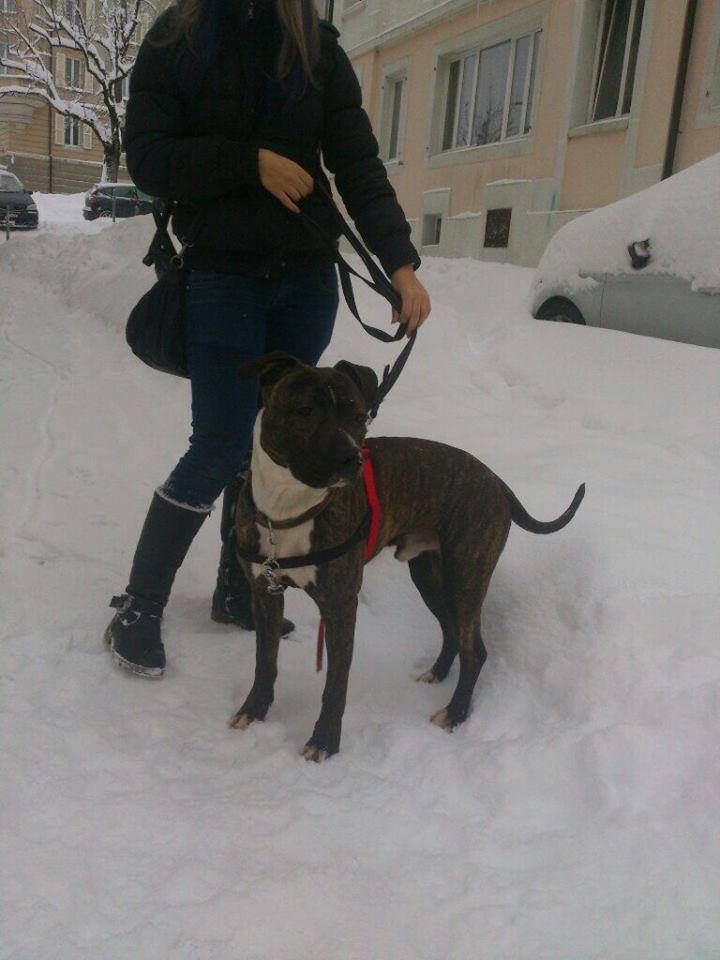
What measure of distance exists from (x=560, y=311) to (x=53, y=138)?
128 ft

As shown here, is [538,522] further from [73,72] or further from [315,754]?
[73,72]

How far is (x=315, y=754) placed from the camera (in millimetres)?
Result: 2463

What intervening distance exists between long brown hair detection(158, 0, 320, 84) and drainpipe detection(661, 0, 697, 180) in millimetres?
8831

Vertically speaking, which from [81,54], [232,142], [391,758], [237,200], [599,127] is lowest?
[391,758]

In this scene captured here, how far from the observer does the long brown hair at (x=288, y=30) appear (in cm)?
246

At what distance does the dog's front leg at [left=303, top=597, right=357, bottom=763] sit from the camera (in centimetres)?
248

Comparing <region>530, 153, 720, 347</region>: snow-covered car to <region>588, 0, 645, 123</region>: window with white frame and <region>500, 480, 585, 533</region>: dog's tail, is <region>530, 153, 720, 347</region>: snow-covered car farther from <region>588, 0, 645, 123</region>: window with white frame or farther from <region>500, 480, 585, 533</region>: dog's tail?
<region>588, 0, 645, 123</region>: window with white frame

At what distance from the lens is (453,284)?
10930mm

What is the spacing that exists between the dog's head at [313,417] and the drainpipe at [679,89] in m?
9.36

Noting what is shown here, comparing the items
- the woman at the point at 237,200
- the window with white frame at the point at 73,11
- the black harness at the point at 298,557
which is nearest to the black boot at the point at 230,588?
the woman at the point at 237,200

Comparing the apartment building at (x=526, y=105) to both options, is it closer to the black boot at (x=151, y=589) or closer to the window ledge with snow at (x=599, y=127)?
the window ledge with snow at (x=599, y=127)

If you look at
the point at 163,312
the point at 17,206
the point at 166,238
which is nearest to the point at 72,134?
the point at 17,206

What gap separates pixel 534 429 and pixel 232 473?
8.56 ft

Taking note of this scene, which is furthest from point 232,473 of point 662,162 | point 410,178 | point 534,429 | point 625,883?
point 410,178
